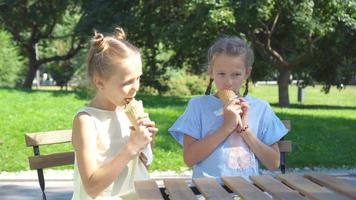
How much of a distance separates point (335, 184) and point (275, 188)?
309 mm

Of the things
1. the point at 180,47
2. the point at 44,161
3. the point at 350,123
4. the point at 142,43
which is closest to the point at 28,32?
the point at 142,43

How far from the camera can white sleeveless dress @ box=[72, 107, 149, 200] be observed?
2494 mm

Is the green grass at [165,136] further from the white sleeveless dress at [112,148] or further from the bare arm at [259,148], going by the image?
the white sleeveless dress at [112,148]

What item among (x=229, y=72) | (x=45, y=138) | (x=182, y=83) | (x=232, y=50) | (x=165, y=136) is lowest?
(x=182, y=83)

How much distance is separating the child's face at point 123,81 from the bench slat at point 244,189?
1.98 ft

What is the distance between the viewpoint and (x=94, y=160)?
2.38 meters

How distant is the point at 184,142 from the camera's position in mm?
3270

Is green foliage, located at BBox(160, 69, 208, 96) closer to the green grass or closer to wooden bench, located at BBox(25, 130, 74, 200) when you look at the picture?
the green grass

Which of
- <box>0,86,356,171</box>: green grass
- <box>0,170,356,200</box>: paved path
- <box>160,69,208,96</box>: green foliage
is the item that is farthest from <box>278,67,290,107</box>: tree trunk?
<box>0,170,356,200</box>: paved path

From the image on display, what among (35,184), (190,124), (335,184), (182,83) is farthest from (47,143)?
(182,83)

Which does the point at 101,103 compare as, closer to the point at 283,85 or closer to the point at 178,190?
the point at 178,190

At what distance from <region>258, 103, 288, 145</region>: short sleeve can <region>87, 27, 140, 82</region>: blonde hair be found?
1042mm

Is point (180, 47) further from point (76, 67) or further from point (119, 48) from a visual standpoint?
point (76, 67)

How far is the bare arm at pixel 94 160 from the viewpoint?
2338mm
